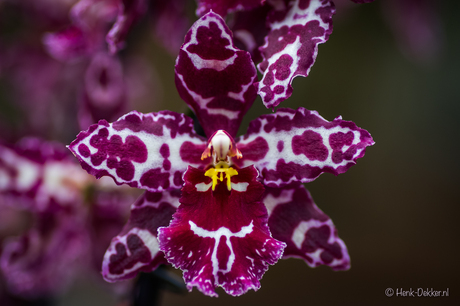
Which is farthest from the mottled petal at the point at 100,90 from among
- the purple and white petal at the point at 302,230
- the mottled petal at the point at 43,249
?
the purple and white petal at the point at 302,230

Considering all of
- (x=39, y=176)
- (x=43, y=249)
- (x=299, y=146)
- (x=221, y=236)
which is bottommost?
(x=43, y=249)

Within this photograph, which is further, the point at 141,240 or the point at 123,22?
the point at 123,22

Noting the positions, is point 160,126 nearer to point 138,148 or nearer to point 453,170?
point 138,148

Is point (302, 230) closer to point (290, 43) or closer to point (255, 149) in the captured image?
point (255, 149)

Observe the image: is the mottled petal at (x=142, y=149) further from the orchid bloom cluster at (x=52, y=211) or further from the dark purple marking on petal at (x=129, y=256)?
the orchid bloom cluster at (x=52, y=211)

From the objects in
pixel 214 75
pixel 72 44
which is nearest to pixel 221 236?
pixel 214 75

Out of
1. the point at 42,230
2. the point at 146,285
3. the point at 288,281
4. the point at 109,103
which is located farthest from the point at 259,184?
the point at 288,281
